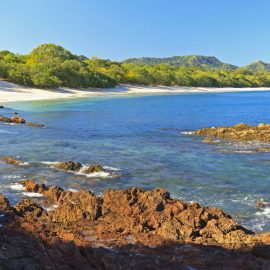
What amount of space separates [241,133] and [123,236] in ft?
83.2

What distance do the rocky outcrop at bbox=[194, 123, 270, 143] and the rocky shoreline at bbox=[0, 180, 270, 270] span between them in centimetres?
1984

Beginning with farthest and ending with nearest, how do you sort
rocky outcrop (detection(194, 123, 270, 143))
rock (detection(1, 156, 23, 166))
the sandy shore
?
the sandy shore < rocky outcrop (detection(194, 123, 270, 143)) < rock (detection(1, 156, 23, 166))

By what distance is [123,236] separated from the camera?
11.4 m

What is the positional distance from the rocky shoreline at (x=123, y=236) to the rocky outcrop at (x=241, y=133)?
19.8 m

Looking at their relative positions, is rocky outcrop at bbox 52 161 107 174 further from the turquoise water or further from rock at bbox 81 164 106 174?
the turquoise water

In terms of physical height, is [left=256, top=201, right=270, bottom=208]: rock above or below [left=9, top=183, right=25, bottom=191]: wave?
above

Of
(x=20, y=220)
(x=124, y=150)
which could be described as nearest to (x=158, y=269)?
(x=20, y=220)

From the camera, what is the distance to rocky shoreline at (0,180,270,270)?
7.78m

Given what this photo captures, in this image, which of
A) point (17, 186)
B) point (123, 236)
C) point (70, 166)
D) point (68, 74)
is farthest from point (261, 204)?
point (68, 74)

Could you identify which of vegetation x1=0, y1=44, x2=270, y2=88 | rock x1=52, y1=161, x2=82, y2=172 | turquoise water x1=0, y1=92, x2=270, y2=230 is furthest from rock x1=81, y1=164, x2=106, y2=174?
vegetation x1=0, y1=44, x2=270, y2=88

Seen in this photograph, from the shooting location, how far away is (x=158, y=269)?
8922 millimetres

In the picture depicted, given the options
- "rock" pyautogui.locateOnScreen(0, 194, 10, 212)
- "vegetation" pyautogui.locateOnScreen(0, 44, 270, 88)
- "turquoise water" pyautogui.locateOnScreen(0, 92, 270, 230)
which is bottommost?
"turquoise water" pyautogui.locateOnScreen(0, 92, 270, 230)

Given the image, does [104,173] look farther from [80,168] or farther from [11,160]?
[11,160]

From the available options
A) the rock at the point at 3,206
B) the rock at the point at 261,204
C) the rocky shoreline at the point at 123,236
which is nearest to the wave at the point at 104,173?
the rocky shoreline at the point at 123,236
